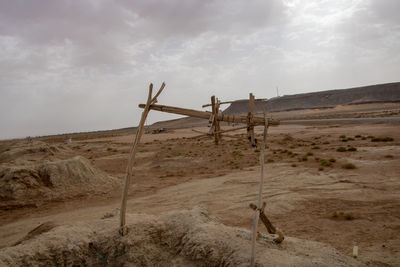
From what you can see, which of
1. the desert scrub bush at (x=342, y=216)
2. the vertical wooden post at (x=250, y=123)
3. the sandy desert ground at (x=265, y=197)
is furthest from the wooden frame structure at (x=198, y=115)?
the desert scrub bush at (x=342, y=216)

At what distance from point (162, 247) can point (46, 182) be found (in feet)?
20.2

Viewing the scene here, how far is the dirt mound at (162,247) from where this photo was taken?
322cm

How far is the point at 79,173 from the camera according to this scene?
8.85m

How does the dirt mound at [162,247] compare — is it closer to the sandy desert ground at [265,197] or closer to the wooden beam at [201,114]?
the sandy desert ground at [265,197]

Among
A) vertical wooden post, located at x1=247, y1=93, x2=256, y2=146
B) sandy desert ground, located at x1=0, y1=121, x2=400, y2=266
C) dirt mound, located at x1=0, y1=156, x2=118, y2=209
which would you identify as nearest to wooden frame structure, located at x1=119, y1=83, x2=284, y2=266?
vertical wooden post, located at x1=247, y1=93, x2=256, y2=146

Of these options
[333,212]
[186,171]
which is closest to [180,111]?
[333,212]

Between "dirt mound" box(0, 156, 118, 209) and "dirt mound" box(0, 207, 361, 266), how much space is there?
450 cm

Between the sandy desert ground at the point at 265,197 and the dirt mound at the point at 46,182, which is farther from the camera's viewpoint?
the dirt mound at the point at 46,182

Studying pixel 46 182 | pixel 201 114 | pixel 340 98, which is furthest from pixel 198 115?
pixel 340 98

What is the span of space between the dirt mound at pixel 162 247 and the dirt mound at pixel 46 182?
4.50 metres

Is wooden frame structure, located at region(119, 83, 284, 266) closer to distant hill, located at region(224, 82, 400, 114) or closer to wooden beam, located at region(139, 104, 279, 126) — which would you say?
wooden beam, located at region(139, 104, 279, 126)

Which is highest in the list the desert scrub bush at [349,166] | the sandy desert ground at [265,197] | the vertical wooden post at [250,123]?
the vertical wooden post at [250,123]

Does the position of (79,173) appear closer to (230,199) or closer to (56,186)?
(56,186)

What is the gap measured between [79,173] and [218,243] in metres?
7.05
